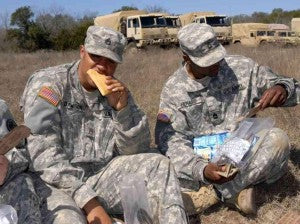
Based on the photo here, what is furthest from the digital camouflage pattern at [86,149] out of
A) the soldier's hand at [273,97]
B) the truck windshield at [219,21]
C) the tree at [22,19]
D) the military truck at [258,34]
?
the tree at [22,19]

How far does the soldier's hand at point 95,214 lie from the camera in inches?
97.6

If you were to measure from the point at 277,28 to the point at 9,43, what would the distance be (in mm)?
14972

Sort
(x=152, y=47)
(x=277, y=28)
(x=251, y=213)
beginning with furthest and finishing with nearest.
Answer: (x=277, y=28) → (x=152, y=47) → (x=251, y=213)

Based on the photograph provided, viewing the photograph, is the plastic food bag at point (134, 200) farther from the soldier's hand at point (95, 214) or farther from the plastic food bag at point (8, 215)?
the plastic food bag at point (8, 215)

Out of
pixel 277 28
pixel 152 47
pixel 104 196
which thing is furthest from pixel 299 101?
pixel 277 28

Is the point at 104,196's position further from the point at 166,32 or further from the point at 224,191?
the point at 166,32

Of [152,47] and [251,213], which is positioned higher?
[251,213]

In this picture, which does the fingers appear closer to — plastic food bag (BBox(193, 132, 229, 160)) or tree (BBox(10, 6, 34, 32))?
plastic food bag (BBox(193, 132, 229, 160))

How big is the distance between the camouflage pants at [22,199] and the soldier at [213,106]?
3.48ft

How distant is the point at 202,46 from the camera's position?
310 centimetres

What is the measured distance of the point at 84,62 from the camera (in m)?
2.74

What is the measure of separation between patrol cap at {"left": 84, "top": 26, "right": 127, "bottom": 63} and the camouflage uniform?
59 cm

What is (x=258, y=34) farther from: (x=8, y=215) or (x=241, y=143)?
(x=8, y=215)

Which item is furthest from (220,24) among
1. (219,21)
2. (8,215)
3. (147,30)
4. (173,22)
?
(8,215)
